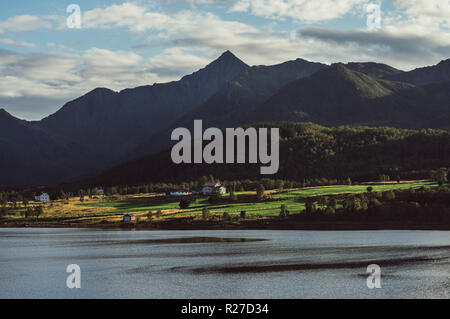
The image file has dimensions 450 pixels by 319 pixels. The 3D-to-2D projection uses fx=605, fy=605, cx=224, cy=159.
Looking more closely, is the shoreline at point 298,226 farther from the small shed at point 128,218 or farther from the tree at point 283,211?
the small shed at point 128,218

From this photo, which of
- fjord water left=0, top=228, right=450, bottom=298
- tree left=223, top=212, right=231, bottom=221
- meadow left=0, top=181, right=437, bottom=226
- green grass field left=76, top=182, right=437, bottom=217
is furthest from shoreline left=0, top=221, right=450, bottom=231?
fjord water left=0, top=228, right=450, bottom=298

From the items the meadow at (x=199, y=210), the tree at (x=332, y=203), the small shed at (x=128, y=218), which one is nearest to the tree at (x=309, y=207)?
the meadow at (x=199, y=210)

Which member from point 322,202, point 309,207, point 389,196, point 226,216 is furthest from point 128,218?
point 389,196

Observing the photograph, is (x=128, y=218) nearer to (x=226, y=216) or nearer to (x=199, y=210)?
(x=199, y=210)

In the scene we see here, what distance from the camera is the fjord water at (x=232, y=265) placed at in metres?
66.7

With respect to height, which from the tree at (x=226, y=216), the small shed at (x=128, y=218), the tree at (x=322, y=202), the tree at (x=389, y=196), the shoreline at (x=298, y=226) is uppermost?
the tree at (x=389, y=196)

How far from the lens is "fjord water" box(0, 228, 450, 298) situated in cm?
6669

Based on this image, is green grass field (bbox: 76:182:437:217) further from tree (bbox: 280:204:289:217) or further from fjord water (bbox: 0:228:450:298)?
fjord water (bbox: 0:228:450:298)

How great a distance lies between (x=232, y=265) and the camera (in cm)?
8581
